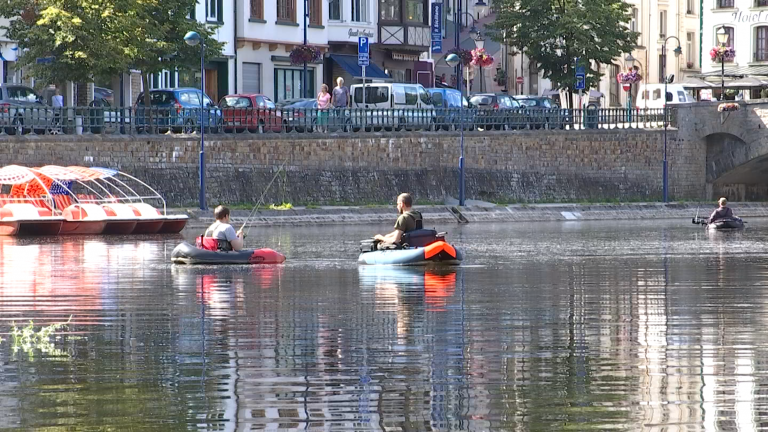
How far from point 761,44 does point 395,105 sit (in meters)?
34.3

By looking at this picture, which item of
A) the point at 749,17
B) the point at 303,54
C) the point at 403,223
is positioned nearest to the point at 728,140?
the point at 303,54

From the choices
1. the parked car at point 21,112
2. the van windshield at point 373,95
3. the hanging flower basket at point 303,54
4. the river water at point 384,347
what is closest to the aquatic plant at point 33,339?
the river water at point 384,347

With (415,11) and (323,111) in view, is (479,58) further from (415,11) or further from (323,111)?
(323,111)

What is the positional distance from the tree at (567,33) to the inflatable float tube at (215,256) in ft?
120

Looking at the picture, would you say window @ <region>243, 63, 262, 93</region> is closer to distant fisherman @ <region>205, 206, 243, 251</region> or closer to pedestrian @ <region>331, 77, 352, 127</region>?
pedestrian @ <region>331, 77, 352, 127</region>

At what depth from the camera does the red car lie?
54.2 meters

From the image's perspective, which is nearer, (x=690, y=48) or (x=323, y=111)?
(x=323, y=111)

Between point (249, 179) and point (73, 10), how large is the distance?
780 centimetres

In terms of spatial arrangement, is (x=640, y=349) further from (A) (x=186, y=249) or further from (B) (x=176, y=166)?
(B) (x=176, y=166)

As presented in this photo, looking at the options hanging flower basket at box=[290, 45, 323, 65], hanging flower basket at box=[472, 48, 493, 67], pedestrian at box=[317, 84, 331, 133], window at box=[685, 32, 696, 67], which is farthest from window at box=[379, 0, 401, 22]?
window at box=[685, 32, 696, 67]

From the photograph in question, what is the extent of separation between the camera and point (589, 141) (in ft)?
212

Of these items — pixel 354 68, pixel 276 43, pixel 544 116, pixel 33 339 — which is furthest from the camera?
pixel 354 68

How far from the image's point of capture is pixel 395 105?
196 ft

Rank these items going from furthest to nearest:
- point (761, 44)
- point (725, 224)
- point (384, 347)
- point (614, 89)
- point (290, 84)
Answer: point (614, 89), point (761, 44), point (290, 84), point (725, 224), point (384, 347)
